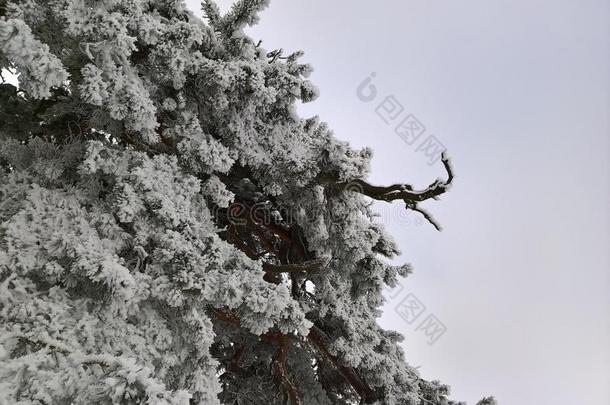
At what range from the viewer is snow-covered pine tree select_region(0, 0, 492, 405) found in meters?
4.14

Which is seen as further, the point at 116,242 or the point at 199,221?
the point at 199,221

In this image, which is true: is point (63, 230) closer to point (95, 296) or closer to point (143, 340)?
point (95, 296)

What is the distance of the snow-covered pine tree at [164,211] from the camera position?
4.14m

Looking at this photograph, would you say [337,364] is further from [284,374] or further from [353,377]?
[284,374]

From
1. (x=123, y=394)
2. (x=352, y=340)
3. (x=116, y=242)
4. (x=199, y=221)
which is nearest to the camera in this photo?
(x=123, y=394)

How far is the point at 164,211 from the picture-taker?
4.89 m

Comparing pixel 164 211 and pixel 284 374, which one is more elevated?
pixel 164 211

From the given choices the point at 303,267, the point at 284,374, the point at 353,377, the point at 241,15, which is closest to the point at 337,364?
the point at 353,377

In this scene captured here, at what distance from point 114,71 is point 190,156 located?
4.01ft

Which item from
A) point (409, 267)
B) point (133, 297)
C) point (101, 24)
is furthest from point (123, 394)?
point (409, 267)

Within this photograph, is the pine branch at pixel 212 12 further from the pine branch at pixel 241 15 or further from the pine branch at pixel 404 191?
the pine branch at pixel 404 191

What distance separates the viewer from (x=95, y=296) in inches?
176

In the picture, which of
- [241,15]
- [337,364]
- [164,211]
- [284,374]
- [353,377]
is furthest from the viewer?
[353,377]

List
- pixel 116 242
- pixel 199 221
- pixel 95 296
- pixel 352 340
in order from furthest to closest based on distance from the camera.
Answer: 1. pixel 352 340
2. pixel 199 221
3. pixel 116 242
4. pixel 95 296
